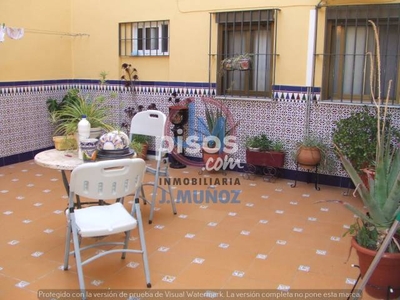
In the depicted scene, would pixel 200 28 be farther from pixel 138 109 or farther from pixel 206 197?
pixel 206 197

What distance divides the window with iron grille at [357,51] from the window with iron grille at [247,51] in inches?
28.1

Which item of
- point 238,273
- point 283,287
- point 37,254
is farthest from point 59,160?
point 283,287

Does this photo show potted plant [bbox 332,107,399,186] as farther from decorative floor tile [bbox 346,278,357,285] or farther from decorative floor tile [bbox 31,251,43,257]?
decorative floor tile [bbox 31,251,43,257]

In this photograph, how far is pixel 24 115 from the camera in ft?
21.3

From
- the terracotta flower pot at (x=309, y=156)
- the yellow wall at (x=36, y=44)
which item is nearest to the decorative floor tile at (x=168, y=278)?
the terracotta flower pot at (x=309, y=156)

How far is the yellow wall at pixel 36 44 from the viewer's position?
6074 mm

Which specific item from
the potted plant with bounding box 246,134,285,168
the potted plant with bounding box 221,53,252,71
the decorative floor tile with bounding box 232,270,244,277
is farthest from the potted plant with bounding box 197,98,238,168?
the decorative floor tile with bounding box 232,270,244,277

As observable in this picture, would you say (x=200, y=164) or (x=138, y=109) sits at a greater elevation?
(x=138, y=109)

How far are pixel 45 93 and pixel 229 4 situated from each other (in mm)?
3146

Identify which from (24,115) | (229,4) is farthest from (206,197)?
(24,115)

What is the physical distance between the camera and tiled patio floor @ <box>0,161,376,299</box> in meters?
3.09

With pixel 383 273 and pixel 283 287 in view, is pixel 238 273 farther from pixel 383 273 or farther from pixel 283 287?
pixel 383 273

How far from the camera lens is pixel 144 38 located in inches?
260

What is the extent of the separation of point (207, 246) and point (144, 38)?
3.93 m
